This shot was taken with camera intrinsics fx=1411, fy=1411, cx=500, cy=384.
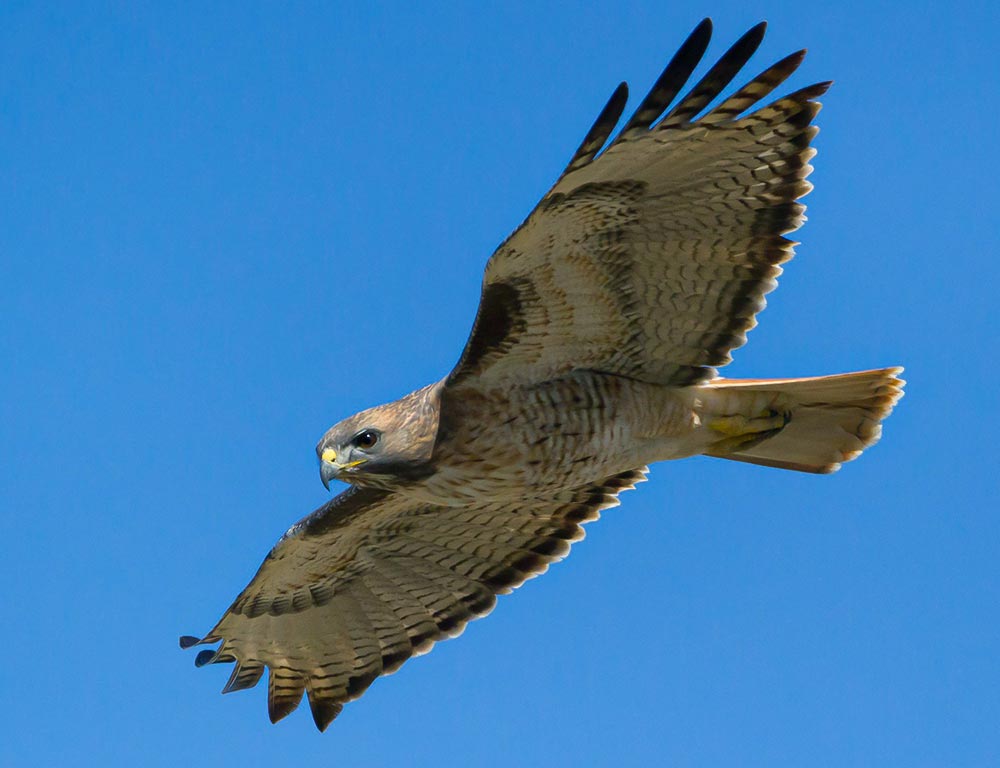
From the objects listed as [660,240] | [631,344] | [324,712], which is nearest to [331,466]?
[631,344]

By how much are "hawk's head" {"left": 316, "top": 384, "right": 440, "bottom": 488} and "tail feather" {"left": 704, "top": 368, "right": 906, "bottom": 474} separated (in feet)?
5.27

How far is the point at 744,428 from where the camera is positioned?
7.89 m

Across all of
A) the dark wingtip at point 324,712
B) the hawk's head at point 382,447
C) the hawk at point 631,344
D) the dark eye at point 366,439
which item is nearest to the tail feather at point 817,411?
the hawk at point 631,344

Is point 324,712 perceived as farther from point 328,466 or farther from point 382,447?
point 382,447

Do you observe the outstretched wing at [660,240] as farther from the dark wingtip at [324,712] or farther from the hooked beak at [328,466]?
the dark wingtip at [324,712]

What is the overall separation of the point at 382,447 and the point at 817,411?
97.7 inches

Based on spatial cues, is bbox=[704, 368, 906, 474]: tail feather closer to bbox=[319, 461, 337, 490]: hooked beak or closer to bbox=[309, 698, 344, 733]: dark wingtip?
bbox=[319, 461, 337, 490]: hooked beak

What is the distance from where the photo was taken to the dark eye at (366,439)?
24.2ft

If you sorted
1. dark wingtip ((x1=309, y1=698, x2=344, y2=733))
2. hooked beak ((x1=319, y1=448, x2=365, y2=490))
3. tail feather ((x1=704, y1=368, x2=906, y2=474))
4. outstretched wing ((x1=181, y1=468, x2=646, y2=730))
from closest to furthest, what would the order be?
hooked beak ((x1=319, y1=448, x2=365, y2=490)) < tail feather ((x1=704, y1=368, x2=906, y2=474)) < outstretched wing ((x1=181, y1=468, x2=646, y2=730)) < dark wingtip ((x1=309, y1=698, x2=344, y2=733))

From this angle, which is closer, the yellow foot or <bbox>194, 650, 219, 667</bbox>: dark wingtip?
the yellow foot

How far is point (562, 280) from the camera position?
7270 millimetres

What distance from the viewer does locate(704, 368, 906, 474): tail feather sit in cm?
779

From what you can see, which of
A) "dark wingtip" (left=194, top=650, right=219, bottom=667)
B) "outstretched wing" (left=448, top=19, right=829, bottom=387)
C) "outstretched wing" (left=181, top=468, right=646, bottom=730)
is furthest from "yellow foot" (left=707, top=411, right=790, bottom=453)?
"dark wingtip" (left=194, top=650, right=219, bottom=667)

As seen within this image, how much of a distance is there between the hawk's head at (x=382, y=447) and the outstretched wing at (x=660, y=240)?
31 cm
